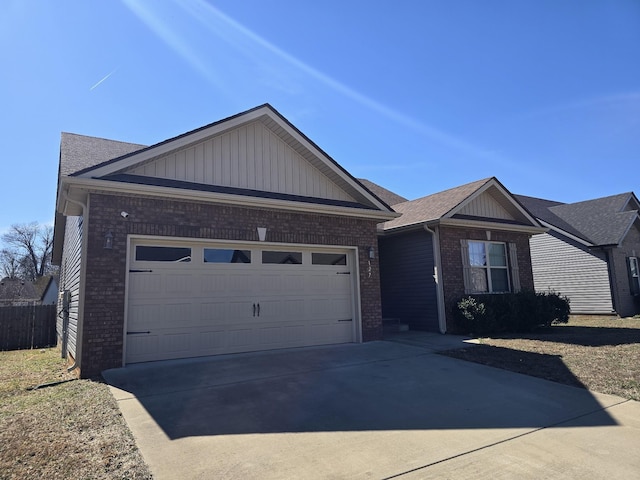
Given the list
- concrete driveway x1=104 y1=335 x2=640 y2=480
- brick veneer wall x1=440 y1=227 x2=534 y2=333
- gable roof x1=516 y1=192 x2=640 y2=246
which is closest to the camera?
concrete driveway x1=104 y1=335 x2=640 y2=480

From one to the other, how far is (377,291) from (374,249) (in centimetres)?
109

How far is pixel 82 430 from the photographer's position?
441cm

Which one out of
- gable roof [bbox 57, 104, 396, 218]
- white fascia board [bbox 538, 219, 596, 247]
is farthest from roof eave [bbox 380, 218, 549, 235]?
white fascia board [bbox 538, 219, 596, 247]

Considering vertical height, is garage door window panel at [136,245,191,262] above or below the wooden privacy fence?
above

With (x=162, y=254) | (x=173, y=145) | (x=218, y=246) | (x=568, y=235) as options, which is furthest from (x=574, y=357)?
(x=568, y=235)

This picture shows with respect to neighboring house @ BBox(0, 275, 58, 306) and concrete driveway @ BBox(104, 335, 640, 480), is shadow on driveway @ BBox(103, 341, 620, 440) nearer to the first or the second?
concrete driveway @ BBox(104, 335, 640, 480)

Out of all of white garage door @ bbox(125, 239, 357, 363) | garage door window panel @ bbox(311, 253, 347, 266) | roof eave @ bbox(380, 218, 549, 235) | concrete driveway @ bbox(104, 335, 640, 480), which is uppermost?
roof eave @ bbox(380, 218, 549, 235)

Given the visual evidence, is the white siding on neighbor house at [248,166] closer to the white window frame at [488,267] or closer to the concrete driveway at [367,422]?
the concrete driveway at [367,422]

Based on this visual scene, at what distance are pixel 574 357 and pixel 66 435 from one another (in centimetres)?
871

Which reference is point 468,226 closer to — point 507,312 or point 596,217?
point 507,312

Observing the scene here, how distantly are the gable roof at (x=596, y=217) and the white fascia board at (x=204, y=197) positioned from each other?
12.5m

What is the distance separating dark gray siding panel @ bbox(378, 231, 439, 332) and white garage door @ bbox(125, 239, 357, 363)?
3411 mm

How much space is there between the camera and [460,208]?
12680mm

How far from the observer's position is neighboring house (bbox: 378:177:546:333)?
12375 mm
